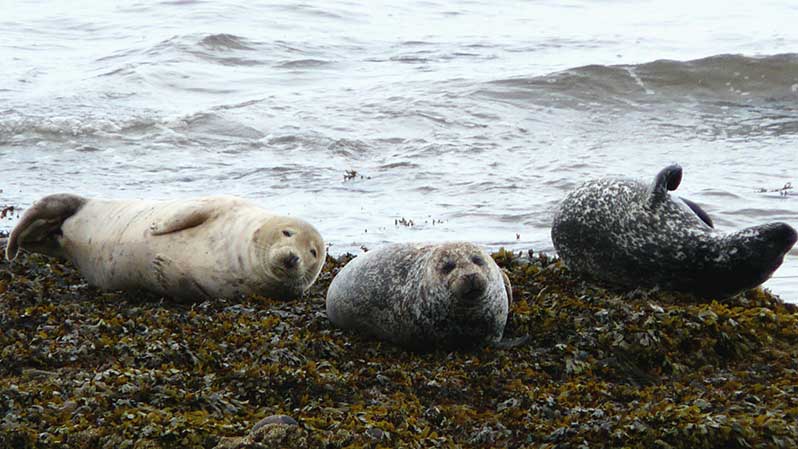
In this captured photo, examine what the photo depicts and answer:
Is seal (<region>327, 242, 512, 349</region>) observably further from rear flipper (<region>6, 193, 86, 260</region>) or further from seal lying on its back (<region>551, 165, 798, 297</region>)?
rear flipper (<region>6, 193, 86, 260</region>)

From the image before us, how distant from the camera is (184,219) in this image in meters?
6.42

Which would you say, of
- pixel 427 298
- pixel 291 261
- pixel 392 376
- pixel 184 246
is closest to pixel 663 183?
pixel 427 298

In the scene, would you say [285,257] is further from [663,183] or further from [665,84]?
[665,84]

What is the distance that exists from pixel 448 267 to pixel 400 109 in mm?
10060

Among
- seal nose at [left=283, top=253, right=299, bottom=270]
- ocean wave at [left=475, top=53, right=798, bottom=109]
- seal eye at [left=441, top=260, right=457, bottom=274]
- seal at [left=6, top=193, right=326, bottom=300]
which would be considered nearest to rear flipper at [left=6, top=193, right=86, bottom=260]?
seal at [left=6, top=193, right=326, bottom=300]

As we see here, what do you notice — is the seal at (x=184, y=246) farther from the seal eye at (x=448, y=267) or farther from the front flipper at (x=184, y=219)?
the seal eye at (x=448, y=267)

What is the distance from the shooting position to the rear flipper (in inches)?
272

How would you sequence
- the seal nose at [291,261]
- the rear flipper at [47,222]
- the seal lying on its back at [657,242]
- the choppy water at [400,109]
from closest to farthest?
1. the seal lying on its back at [657,242]
2. the seal nose at [291,261]
3. the rear flipper at [47,222]
4. the choppy water at [400,109]

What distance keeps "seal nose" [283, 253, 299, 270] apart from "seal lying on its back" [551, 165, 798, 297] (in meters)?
1.42

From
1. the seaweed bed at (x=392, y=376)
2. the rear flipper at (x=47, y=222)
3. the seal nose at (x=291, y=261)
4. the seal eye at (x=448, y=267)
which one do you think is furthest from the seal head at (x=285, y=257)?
the rear flipper at (x=47, y=222)

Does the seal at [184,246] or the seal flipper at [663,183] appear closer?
the seal at [184,246]

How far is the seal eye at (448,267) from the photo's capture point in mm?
5395

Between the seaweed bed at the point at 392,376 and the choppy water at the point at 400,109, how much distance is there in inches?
75.2

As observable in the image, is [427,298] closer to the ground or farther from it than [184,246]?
farther from it
